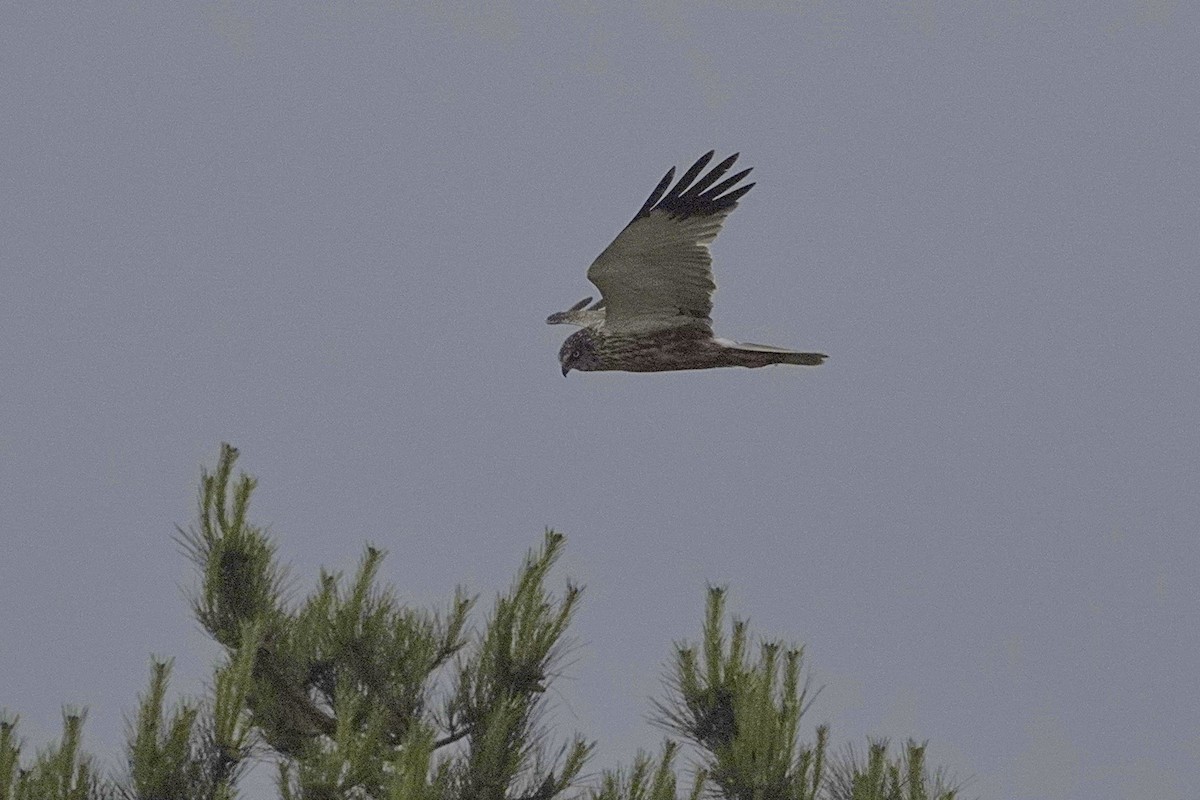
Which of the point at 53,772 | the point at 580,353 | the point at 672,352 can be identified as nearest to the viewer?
the point at 53,772

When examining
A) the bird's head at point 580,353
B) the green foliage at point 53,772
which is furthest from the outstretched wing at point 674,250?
the green foliage at point 53,772

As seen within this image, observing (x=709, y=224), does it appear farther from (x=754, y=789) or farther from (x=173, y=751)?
(x=173, y=751)

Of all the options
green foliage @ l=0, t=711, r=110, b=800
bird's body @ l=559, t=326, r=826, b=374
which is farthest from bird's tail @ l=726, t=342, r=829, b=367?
green foliage @ l=0, t=711, r=110, b=800

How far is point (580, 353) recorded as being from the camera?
8.05 m

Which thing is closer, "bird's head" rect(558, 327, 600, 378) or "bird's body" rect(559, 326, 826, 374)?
"bird's body" rect(559, 326, 826, 374)

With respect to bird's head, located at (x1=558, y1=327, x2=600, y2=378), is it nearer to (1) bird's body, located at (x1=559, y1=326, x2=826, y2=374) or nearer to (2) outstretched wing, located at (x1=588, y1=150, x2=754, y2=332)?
(1) bird's body, located at (x1=559, y1=326, x2=826, y2=374)

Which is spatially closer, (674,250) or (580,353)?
(674,250)

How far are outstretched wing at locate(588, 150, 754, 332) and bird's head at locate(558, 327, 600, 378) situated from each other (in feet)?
1.34

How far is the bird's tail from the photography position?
7523 millimetres

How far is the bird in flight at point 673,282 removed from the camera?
7434 mm

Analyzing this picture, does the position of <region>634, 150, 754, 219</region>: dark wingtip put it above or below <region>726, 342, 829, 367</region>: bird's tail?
above

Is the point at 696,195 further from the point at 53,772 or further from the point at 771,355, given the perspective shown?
the point at 53,772

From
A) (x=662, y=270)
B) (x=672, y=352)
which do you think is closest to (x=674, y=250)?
(x=662, y=270)

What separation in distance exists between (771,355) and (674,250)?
A: 60 centimetres
